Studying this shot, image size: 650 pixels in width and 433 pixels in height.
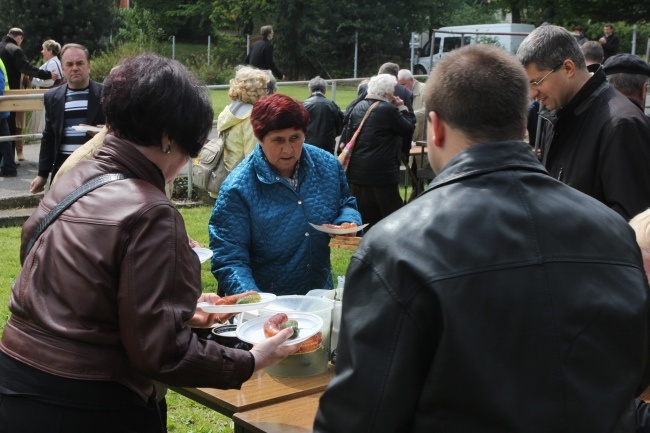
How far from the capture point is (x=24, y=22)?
28.7 meters

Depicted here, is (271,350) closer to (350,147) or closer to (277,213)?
(277,213)

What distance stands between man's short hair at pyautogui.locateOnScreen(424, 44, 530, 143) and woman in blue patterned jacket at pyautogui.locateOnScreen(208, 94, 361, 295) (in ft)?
6.81

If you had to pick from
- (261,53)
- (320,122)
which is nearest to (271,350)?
(320,122)

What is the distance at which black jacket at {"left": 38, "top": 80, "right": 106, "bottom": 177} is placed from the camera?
6.21m

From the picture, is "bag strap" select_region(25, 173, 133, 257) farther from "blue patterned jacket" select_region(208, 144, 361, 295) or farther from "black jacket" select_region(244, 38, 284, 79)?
"black jacket" select_region(244, 38, 284, 79)

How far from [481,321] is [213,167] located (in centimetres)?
569

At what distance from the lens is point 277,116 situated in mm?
3877

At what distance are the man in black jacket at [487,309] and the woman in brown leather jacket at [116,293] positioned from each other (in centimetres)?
61

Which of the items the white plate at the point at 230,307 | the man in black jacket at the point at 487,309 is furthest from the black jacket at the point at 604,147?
the man in black jacket at the point at 487,309

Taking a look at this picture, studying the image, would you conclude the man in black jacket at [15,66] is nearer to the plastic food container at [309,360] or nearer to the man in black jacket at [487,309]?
the plastic food container at [309,360]

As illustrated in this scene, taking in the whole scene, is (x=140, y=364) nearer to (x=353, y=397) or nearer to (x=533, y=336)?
(x=353, y=397)

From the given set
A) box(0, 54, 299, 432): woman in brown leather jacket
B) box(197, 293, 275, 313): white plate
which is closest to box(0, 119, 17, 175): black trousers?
box(197, 293, 275, 313): white plate

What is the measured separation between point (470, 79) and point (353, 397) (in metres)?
0.73

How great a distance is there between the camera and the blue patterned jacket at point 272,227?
12.3 ft
